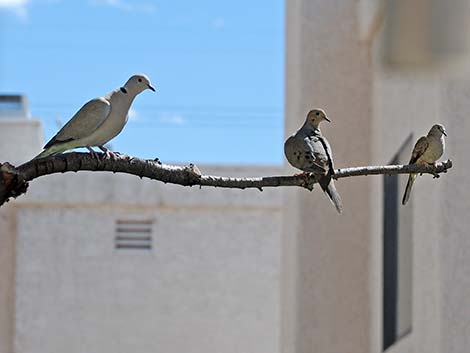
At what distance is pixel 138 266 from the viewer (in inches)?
688

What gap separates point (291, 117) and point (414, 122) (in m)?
3.73

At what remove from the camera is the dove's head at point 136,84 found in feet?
18.1

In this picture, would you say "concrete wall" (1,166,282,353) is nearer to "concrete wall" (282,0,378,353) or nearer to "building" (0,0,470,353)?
"building" (0,0,470,353)

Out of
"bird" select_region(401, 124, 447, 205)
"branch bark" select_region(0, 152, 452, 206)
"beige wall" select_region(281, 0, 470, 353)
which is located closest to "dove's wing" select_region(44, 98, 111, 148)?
"branch bark" select_region(0, 152, 452, 206)

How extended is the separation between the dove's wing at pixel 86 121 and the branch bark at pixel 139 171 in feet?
2.21

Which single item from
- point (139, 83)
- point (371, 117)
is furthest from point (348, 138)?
point (139, 83)

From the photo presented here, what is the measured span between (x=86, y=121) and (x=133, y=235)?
1211cm

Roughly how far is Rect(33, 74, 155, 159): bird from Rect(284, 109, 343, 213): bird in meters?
0.77

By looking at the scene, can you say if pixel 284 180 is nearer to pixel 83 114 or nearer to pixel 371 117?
pixel 83 114

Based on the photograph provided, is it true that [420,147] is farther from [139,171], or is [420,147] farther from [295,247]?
[295,247]

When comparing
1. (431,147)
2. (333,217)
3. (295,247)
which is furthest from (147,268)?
(431,147)

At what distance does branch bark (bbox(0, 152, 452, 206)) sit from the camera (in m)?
4.24

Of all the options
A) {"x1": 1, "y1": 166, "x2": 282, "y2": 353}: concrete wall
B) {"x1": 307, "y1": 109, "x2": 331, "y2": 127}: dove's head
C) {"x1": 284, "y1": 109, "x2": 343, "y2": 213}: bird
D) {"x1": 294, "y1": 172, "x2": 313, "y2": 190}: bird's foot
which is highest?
{"x1": 307, "y1": 109, "x2": 331, "y2": 127}: dove's head

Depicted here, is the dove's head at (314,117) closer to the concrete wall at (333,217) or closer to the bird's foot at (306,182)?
the bird's foot at (306,182)
